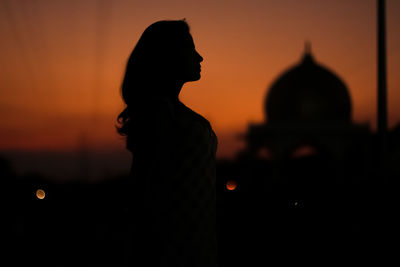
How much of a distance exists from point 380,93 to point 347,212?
7.34ft

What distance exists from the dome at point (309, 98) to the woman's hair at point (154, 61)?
1524 inches

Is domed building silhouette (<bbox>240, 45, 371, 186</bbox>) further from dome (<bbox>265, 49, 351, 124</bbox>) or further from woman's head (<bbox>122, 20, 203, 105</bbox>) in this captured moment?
woman's head (<bbox>122, 20, 203, 105</bbox>)

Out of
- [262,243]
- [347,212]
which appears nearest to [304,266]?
[262,243]

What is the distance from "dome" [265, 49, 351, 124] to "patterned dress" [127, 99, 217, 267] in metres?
38.9

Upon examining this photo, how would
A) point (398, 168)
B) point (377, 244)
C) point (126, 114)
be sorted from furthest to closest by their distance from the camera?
1. point (398, 168)
2. point (377, 244)
3. point (126, 114)

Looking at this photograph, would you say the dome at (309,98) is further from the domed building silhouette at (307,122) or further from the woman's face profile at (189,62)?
the woman's face profile at (189,62)

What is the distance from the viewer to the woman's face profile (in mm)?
2086

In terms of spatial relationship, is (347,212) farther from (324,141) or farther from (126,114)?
(324,141)

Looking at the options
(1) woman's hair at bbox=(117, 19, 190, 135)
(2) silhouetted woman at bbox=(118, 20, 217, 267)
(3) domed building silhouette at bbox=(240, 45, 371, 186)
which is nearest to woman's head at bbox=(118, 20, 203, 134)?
(1) woman's hair at bbox=(117, 19, 190, 135)

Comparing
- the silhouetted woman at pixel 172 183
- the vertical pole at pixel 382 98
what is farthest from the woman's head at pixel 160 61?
the vertical pole at pixel 382 98

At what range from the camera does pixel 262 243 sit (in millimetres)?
7039

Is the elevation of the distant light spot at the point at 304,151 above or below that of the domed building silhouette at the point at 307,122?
below

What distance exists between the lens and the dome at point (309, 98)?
1613 inches

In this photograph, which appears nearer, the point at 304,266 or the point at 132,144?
the point at 132,144
